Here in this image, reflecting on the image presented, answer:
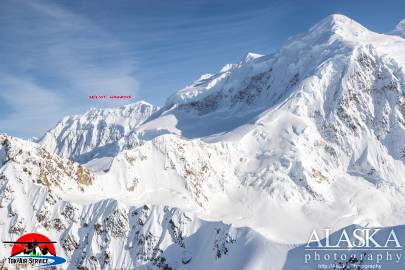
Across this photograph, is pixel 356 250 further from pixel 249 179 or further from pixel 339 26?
pixel 339 26

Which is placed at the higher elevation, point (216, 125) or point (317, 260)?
point (216, 125)

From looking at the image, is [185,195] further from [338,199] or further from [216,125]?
[216,125]

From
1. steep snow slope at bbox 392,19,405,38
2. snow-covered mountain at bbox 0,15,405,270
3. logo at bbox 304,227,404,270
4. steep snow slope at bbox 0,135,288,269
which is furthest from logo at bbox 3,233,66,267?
steep snow slope at bbox 392,19,405,38

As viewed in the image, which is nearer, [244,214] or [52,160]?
[52,160]

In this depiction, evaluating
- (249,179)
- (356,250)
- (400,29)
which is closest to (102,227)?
(249,179)

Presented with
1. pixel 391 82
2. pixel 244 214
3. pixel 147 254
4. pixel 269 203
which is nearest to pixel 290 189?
pixel 269 203

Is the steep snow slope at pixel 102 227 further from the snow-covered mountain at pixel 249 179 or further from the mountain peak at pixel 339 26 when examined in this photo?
the mountain peak at pixel 339 26

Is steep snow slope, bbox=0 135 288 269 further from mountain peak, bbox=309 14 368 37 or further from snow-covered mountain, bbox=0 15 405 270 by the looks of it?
mountain peak, bbox=309 14 368 37

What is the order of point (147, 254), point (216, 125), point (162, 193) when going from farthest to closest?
point (216, 125) < point (162, 193) < point (147, 254)
